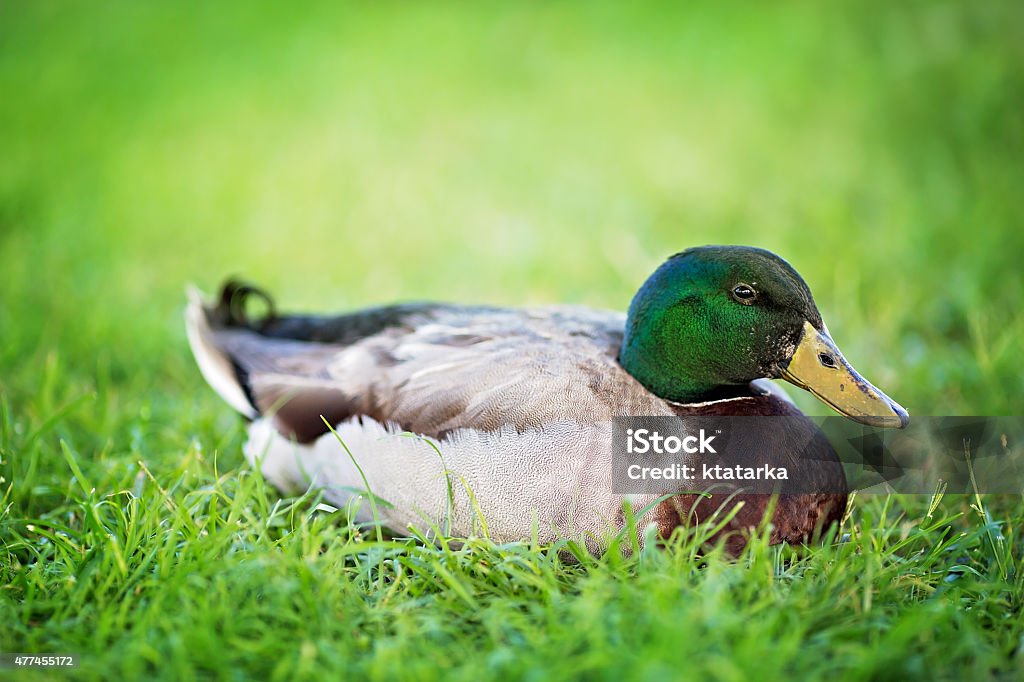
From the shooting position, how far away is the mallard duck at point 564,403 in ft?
8.03

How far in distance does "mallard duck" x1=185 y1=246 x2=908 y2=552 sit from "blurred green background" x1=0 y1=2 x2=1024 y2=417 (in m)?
1.28

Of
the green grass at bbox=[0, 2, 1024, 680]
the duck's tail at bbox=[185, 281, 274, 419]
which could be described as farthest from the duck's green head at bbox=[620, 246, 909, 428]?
the duck's tail at bbox=[185, 281, 274, 419]

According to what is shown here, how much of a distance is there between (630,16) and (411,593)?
26.2 feet

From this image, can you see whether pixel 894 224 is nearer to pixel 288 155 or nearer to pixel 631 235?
pixel 631 235

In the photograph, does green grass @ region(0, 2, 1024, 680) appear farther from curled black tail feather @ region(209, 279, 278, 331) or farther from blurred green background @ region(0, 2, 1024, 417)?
curled black tail feather @ region(209, 279, 278, 331)

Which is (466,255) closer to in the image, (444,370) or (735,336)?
(444,370)

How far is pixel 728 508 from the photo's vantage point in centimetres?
244

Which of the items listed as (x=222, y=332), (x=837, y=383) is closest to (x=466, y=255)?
(x=222, y=332)

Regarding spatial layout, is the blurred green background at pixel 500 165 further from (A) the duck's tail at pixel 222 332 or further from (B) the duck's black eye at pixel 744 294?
(B) the duck's black eye at pixel 744 294

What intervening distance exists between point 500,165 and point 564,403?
15.2ft

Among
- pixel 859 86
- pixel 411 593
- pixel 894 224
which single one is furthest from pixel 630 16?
pixel 411 593

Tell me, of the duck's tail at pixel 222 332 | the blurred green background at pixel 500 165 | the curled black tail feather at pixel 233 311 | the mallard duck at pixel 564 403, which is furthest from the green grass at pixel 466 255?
the curled black tail feather at pixel 233 311

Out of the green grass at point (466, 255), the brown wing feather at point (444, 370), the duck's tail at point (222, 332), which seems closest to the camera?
the green grass at point (466, 255)

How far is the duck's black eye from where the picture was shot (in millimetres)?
2545
